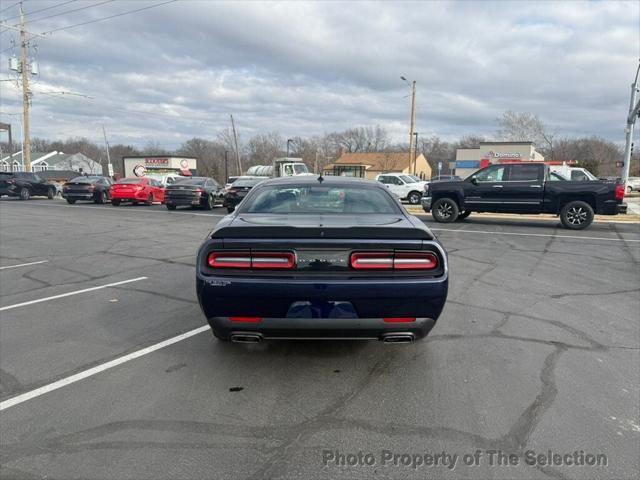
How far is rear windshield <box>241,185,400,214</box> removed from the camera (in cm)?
415

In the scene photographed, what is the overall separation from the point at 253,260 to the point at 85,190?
2320 centimetres

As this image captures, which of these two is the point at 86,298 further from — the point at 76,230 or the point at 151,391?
the point at 76,230

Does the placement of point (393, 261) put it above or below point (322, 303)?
above

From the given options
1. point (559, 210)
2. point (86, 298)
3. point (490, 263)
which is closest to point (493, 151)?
point (559, 210)

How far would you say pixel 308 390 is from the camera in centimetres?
327

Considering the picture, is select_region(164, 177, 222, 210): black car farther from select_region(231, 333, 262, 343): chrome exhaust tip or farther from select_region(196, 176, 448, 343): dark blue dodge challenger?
select_region(231, 333, 262, 343): chrome exhaust tip

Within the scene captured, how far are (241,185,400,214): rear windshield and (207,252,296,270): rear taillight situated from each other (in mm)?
983

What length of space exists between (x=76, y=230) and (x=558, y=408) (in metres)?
12.8

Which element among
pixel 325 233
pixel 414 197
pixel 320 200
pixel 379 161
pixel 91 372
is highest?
pixel 379 161

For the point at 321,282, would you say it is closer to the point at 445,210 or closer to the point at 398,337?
the point at 398,337

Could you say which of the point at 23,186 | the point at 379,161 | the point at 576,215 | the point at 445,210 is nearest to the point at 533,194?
the point at 576,215

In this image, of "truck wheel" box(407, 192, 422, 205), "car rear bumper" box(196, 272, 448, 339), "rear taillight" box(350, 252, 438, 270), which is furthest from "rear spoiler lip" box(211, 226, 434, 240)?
"truck wheel" box(407, 192, 422, 205)

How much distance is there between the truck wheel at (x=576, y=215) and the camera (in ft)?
41.9

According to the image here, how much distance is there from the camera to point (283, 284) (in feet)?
9.89
